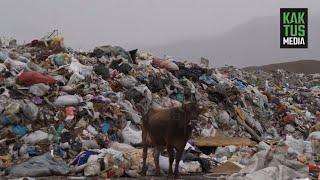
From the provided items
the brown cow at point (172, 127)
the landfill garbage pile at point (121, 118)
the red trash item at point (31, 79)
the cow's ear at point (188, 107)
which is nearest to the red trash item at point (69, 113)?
the landfill garbage pile at point (121, 118)

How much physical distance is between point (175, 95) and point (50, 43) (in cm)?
454

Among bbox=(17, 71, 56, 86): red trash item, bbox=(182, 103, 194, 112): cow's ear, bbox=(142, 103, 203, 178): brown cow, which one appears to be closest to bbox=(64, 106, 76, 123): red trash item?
bbox=(17, 71, 56, 86): red trash item

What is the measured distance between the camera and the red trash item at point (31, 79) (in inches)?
535

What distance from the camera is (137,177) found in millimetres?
9133

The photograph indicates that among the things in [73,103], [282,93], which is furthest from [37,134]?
[282,93]

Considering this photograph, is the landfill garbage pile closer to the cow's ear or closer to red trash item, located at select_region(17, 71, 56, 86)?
red trash item, located at select_region(17, 71, 56, 86)

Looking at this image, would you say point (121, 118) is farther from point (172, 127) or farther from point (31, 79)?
point (172, 127)

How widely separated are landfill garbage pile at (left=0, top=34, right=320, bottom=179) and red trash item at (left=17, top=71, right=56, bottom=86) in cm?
3

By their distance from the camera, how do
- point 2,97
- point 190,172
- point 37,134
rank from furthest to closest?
point 2,97 < point 37,134 < point 190,172

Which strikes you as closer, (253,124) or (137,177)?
(137,177)

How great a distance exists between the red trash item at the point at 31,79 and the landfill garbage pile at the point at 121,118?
3 cm

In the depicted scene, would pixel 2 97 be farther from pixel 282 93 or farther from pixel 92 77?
pixel 282 93

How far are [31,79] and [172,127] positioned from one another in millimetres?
6292

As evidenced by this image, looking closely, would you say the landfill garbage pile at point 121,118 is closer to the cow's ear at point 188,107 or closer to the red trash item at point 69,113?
the red trash item at point 69,113
